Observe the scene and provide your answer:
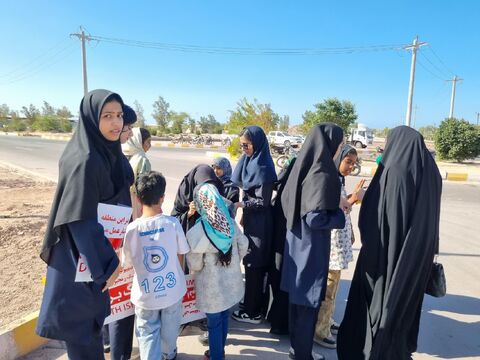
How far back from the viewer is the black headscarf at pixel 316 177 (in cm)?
209

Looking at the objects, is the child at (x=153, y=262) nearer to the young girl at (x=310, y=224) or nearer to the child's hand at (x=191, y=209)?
the child's hand at (x=191, y=209)

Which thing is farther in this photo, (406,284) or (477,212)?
(477,212)

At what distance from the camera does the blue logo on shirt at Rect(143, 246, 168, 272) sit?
2047 mm

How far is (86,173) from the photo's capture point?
1477mm

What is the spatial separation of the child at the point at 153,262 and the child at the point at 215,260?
6.3 inches

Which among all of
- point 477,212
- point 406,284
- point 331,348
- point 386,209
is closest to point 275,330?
point 331,348

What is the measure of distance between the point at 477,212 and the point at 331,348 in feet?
21.3

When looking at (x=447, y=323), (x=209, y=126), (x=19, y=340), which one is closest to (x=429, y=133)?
(x=209, y=126)

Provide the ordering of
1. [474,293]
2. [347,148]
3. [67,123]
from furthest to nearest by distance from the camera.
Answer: [67,123], [474,293], [347,148]

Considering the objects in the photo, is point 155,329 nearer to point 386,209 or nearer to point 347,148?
point 386,209

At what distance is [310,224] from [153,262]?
1006 mm

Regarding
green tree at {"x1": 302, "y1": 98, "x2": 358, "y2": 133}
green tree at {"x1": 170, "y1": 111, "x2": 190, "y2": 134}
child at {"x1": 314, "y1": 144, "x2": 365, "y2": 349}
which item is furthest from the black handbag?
green tree at {"x1": 170, "y1": 111, "x2": 190, "y2": 134}

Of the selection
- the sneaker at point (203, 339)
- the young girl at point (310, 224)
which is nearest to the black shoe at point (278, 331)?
the young girl at point (310, 224)

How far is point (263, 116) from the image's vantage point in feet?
63.9
